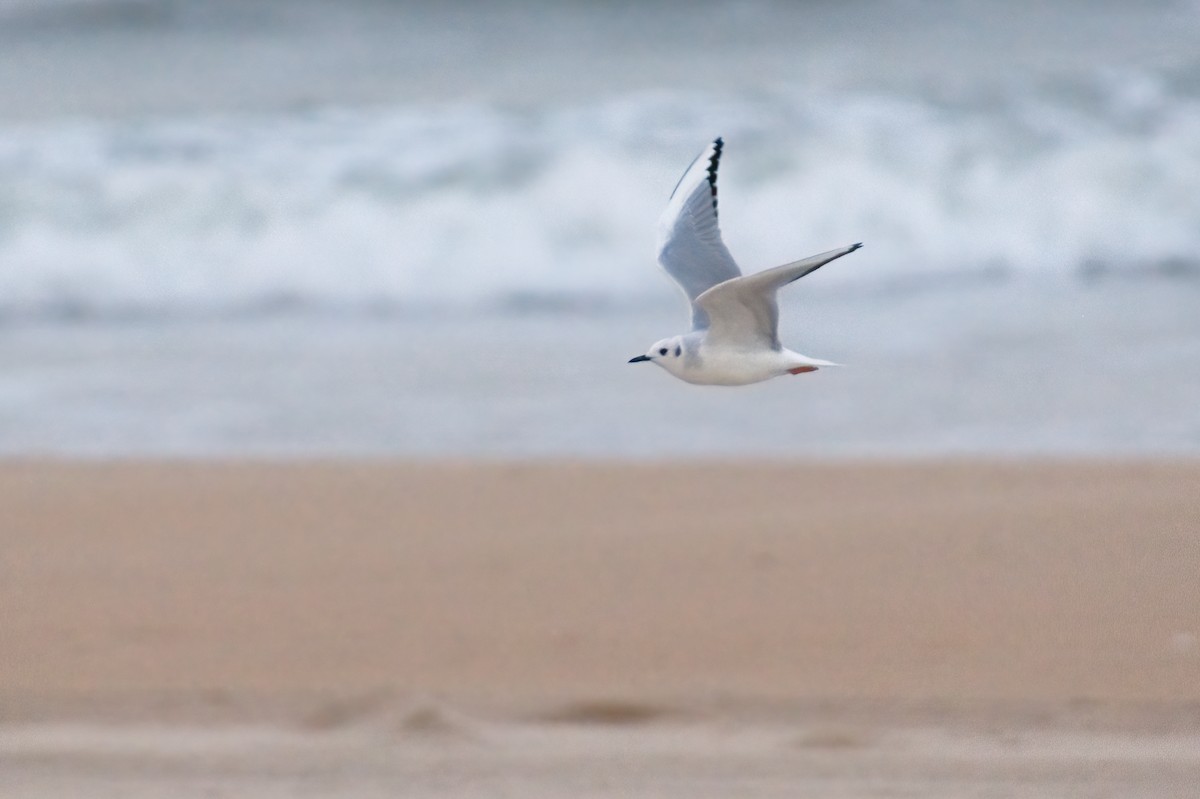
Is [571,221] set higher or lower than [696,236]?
higher

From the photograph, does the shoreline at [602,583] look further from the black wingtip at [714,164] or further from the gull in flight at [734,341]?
the black wingtip at [714,164]

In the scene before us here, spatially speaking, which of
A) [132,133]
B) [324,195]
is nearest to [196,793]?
[324,195]

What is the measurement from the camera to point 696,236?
3840 mm

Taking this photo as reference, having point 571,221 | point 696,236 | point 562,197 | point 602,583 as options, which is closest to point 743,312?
point 696,236

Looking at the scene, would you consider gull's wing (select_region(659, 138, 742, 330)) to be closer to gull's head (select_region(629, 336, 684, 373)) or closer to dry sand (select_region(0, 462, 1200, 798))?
gull's head (select_region(629, 336, 684, 373))

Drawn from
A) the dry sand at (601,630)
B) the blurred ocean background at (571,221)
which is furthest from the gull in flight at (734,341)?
the blurred ocean background at (571,221)

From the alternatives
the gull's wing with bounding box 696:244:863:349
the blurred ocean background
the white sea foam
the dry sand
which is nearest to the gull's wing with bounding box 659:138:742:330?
the gull's wing with bounding box 696:244:863:349

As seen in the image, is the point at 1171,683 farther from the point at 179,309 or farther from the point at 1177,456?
the point at 179,309

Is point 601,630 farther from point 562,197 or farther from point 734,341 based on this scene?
point 562,197

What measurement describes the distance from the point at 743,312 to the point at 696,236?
0.43 meters

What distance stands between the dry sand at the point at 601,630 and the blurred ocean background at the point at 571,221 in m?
0.49

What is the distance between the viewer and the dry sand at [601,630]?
340 centimetres

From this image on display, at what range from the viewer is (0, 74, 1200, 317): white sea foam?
25.2 ft

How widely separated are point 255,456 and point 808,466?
161cm
